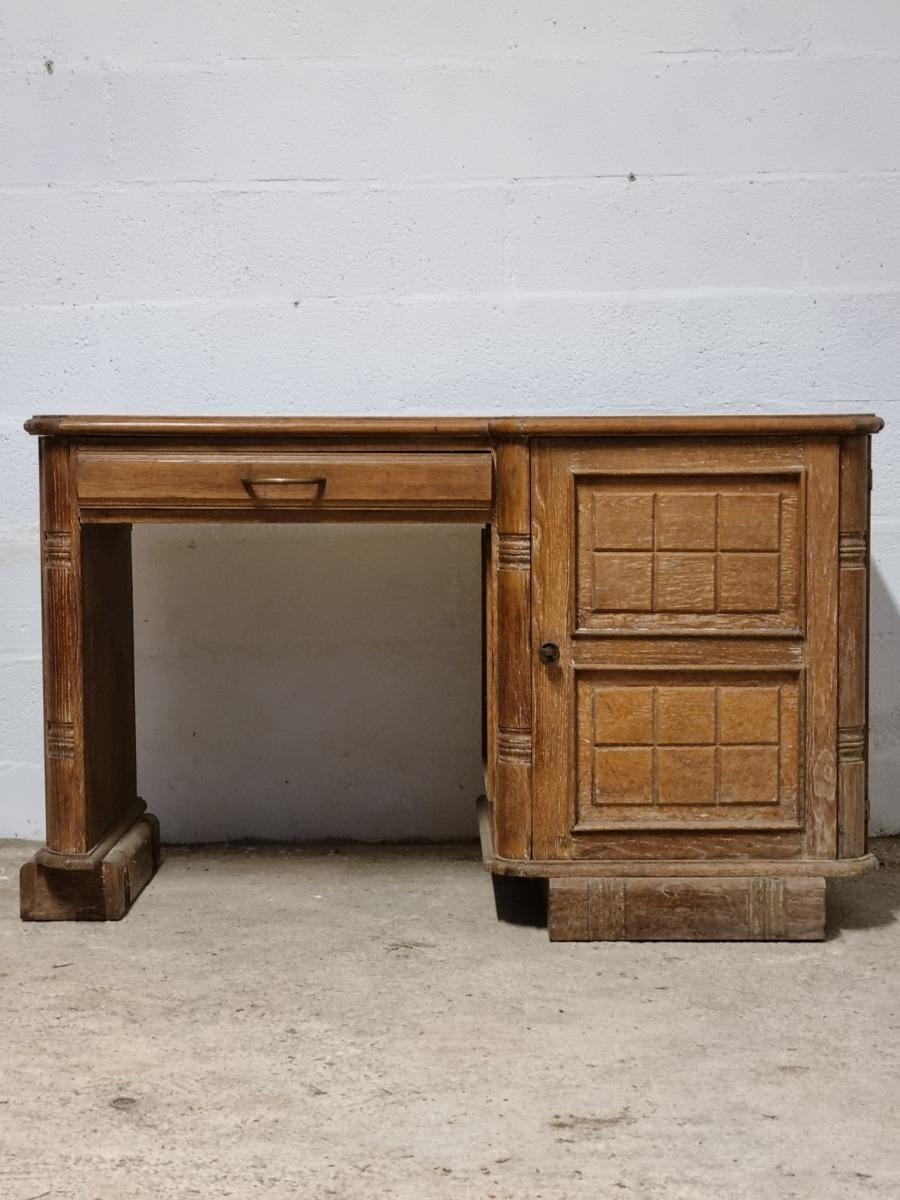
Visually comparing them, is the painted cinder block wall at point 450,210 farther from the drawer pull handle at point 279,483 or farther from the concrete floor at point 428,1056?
the concrete floor at point 428,1056

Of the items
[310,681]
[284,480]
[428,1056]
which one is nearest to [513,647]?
[284,480]

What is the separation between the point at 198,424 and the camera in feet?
8.01

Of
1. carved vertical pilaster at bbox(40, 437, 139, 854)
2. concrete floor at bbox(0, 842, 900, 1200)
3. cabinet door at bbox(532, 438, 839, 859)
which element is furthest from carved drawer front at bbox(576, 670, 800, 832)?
carved vertical pilaster at bbox(40, 437, 139, 854)

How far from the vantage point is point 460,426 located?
2.44m

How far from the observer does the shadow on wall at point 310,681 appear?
318 cm

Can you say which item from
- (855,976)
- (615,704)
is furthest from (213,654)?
(855,976)

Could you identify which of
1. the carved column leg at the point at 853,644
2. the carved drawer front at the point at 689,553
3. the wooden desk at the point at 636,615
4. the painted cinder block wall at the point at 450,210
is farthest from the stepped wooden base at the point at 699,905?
the painted cinder block wall at the point at 450,210

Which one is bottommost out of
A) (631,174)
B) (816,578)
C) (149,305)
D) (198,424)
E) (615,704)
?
(615,704)

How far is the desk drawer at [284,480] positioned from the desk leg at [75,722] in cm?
8

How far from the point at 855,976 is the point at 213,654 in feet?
5.12

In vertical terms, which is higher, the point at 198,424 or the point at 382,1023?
A: the point at 198,424

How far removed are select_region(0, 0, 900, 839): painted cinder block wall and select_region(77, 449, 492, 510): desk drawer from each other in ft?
2.14

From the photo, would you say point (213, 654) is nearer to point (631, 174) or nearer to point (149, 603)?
point (149, 603)

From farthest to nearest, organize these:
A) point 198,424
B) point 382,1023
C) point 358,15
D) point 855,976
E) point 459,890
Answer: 1. point 358,15
2. point 459,890
3. point 198,424
4. point 855,976
5. point 382,1023
